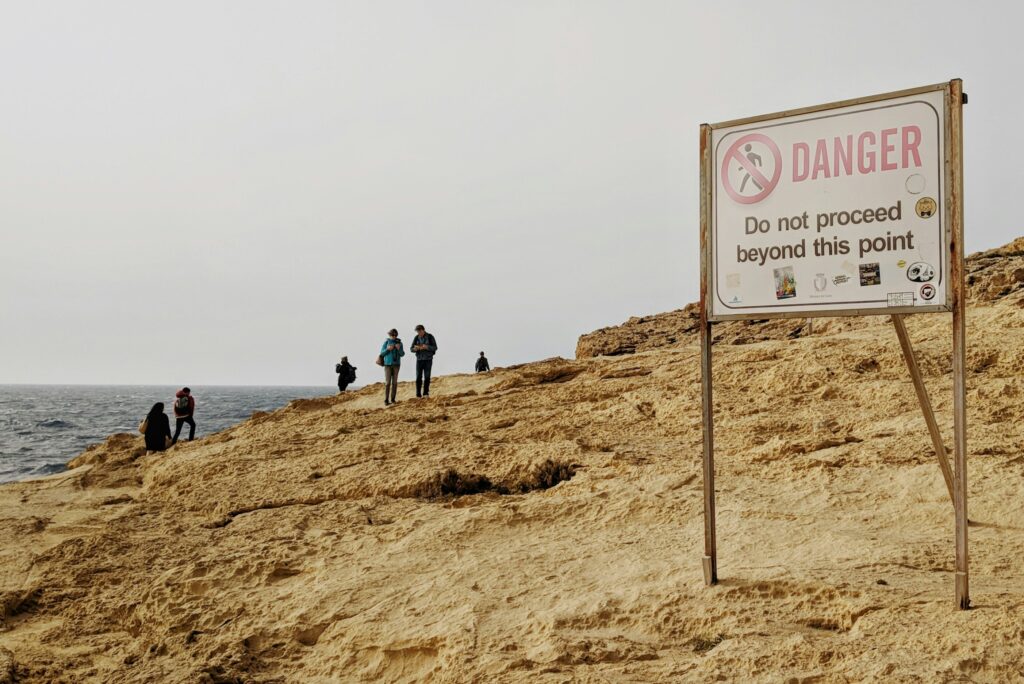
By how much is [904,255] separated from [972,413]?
3.72 m

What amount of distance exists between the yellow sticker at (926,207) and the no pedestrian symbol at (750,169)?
708mm

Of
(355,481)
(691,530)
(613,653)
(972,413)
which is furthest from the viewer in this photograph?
(355,481)

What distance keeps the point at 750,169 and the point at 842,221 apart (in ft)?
1.93

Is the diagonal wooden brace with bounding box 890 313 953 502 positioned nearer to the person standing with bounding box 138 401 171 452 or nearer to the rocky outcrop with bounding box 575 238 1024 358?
the rocky outcrop with bounding box 575 238 1024 358

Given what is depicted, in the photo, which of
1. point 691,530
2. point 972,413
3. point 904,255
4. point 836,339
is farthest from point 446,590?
point 836,339


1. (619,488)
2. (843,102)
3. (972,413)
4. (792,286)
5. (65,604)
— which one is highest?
(843,102)

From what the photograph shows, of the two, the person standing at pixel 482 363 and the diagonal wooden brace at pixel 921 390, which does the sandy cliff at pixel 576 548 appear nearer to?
the diagonal wooden brace at pixel 921 390

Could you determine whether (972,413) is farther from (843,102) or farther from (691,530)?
(843,102)

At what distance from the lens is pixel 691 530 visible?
202 inches

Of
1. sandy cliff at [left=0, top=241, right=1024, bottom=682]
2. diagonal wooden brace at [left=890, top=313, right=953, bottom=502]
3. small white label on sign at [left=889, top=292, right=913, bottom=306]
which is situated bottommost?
sandy cliff at [left=0, top=241, right=1024, bottom=682]

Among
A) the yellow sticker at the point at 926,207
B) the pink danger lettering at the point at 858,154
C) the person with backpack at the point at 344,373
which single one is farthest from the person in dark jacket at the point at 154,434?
the yellow sticker at the point at 926,207

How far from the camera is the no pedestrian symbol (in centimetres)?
408

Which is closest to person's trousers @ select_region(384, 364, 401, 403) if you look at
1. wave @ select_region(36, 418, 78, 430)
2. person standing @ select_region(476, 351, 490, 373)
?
person standing @ select_region(476, 351, 490, 373)

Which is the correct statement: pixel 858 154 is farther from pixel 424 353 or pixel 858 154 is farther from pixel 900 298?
pixel 424 353
